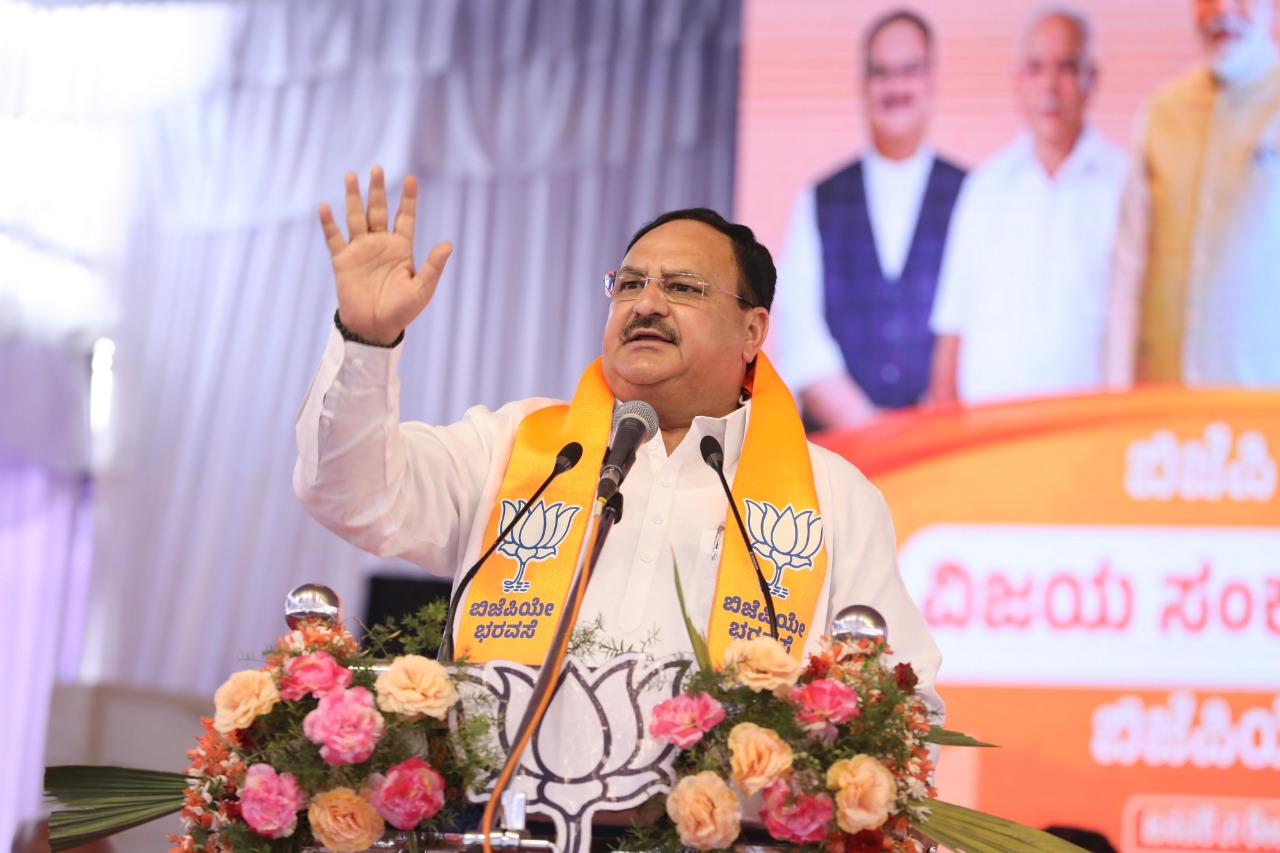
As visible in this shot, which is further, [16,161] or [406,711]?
[16,161]

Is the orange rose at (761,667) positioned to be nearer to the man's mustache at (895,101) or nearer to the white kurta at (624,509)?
the white kurta at (624,509)

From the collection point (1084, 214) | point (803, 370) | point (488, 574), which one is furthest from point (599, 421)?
point (1084, 214)

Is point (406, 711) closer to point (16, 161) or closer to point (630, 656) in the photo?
point (630, 656)

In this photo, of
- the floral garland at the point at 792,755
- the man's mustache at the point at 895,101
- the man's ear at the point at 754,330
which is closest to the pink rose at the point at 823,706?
the floral garland at the point at 792,755

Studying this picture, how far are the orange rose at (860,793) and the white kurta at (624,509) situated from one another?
632 mm

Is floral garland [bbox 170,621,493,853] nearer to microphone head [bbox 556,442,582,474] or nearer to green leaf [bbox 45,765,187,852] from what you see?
green leaf [bbox 45,765,187,852]

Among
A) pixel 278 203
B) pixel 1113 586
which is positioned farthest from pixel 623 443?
pixel 278 203

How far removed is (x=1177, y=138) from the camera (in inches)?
190

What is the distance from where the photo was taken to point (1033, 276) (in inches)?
191

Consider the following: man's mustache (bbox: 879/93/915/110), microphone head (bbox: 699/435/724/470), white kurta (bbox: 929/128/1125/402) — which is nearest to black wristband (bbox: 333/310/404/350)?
microphone head (bbox: 699/435/724/470)

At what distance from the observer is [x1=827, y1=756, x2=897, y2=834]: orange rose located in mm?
1599

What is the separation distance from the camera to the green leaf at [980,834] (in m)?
1.72

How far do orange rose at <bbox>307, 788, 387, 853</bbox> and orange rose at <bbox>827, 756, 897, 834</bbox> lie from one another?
543 mm

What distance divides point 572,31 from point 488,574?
386cm
